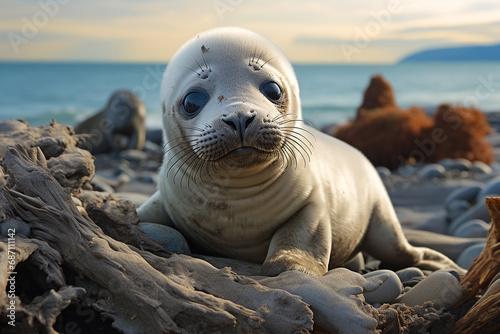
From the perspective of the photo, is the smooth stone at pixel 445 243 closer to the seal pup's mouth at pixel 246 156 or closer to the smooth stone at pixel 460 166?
the seal pup's mouth at pixel 246 156

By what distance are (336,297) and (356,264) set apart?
1.75 meters

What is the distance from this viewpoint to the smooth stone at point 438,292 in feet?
9.56

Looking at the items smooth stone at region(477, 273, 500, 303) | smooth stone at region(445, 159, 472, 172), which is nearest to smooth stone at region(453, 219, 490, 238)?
smooth stone at region(477, 273, 500, 303)

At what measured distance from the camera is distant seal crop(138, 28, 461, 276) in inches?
108

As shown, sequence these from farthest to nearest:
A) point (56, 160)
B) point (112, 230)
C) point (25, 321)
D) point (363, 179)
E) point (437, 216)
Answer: point (437, 216) < point (363, 179) < point (56, 160) < point (112, 230) < point (25, 321)

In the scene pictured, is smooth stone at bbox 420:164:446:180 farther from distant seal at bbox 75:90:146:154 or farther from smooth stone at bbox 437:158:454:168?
distant seal at bbox 75:90:146:154

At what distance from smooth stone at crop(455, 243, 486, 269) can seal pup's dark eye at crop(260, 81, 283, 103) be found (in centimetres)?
205

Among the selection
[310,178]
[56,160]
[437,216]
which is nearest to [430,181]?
[437,216]

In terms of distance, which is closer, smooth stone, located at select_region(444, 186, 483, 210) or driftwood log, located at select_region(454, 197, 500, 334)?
driftwood log, located at select_region(454, 197, 500, 334)

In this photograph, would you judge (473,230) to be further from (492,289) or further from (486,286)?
(492,289)

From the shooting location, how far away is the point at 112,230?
279 centimetres

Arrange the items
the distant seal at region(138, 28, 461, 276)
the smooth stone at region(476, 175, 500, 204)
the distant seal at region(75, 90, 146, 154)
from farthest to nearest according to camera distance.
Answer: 1. the distant seal at region(75, 90, 146, 154)
2. the smooth stone at region(476, 175, 500, 204)
3. the distant seal at region(138, 28, 461, 276)

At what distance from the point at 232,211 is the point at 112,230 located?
2.17 ft

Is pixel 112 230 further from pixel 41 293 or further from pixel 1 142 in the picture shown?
pixel 1 142
